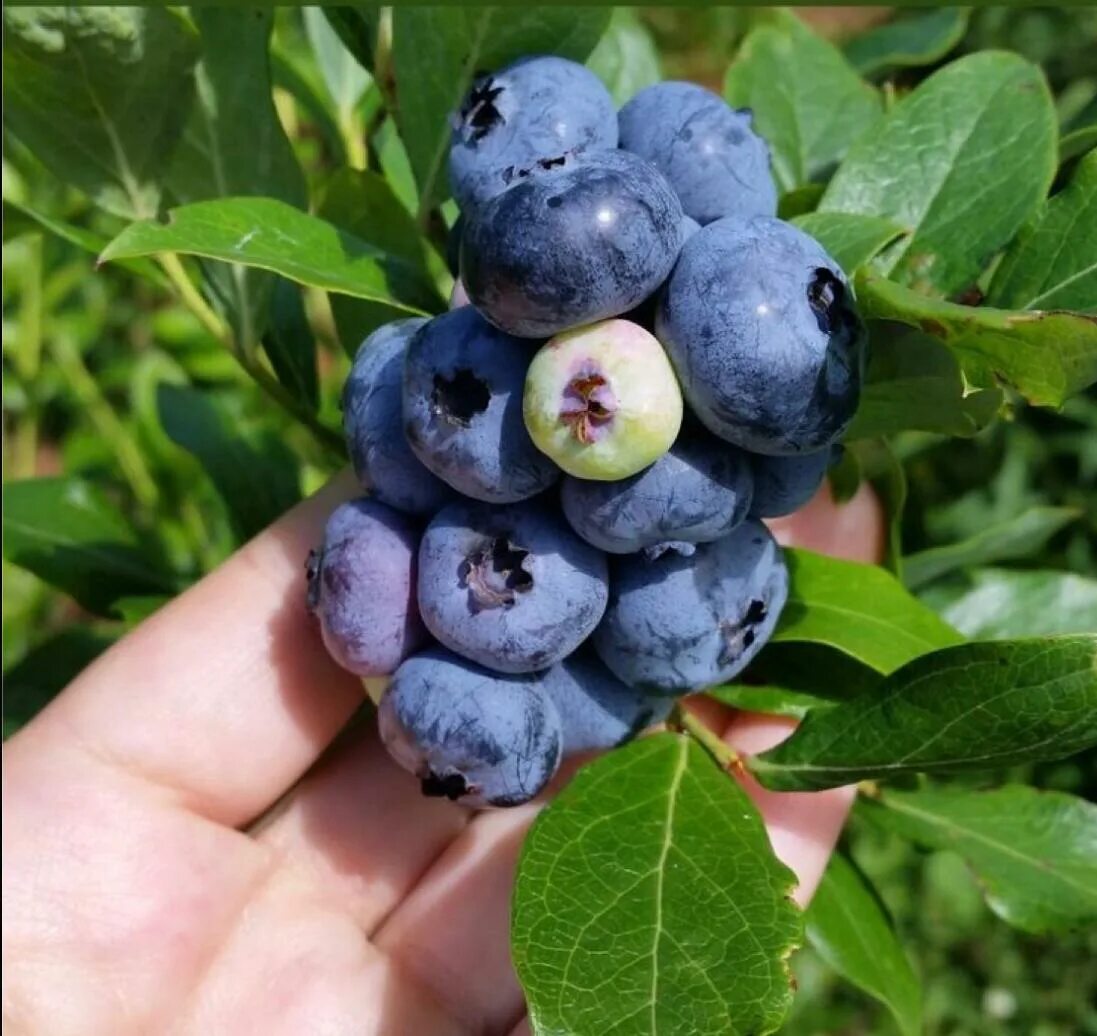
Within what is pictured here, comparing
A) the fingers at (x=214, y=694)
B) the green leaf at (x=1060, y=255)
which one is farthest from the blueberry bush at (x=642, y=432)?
the fingers at (x=214, y=694)

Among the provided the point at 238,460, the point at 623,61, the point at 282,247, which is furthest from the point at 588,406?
the point at 238,460

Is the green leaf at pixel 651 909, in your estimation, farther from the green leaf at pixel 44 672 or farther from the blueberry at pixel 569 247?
the green leaf at pixel 44 672

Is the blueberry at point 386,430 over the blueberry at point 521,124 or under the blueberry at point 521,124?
under

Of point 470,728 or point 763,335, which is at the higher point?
point 763,335

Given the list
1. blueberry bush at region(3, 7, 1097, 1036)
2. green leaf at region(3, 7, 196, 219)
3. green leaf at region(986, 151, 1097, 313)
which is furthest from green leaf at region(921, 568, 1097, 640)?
green leaf at region(3, 7, 196, 219)

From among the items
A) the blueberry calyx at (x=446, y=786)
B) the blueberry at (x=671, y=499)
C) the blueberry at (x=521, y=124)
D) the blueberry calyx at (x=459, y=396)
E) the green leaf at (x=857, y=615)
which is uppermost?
the blueberry at (x=521, y=124)

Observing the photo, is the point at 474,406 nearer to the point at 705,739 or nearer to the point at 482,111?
the point at 482,111

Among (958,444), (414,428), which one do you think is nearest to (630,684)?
→ (414,428)

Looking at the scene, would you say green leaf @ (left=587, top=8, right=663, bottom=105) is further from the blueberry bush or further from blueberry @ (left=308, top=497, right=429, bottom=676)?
blueberry @ (left=308, top=497, right=429, bottom=676)
